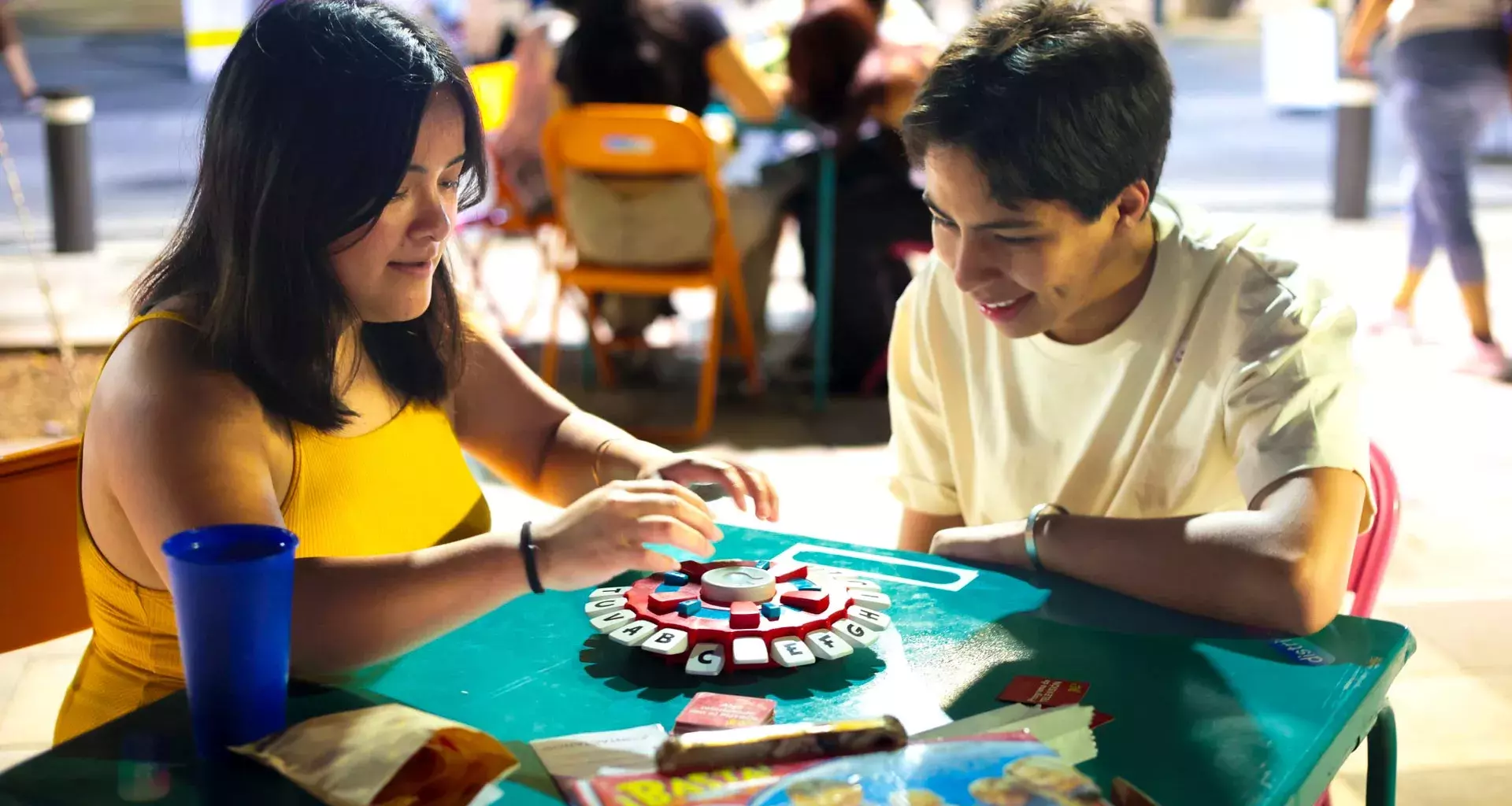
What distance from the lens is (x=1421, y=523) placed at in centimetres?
410

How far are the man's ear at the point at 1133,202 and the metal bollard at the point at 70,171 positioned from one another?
6.71m

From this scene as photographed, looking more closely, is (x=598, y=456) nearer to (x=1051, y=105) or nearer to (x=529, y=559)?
(x=529, y=559)

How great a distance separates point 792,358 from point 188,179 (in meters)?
4.40

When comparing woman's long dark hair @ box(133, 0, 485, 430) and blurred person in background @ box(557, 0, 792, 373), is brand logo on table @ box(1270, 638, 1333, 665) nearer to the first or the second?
woman's long dark hair @ box(133, 0, 485, 430)

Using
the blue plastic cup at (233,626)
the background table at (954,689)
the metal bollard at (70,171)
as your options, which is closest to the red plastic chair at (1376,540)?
the background table at (954,689)

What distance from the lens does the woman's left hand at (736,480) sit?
5.45 ft

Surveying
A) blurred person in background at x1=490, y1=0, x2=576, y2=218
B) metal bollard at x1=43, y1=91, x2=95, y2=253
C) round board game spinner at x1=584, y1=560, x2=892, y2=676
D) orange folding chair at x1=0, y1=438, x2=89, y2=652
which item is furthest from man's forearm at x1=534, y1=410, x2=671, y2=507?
metal bollard at x1=43, y1=91, x2=95, y2=253

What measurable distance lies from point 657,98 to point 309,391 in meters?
3.64

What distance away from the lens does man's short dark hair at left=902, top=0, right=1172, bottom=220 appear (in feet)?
5.28

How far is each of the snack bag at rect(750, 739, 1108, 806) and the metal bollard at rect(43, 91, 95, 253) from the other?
717 centimetres

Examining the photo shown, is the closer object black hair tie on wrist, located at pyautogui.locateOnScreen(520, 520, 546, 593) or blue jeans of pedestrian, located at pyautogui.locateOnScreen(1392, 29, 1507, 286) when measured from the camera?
black hair tie on wrist, located at pyautogui.locateOnScreen(520, 520, 546, 593)

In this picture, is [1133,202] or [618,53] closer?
[1133,202]

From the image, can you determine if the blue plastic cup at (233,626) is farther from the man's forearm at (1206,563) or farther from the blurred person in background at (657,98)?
the blurred person in background at (657,98)

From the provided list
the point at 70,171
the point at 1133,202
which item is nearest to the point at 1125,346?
the point at 1133,202
